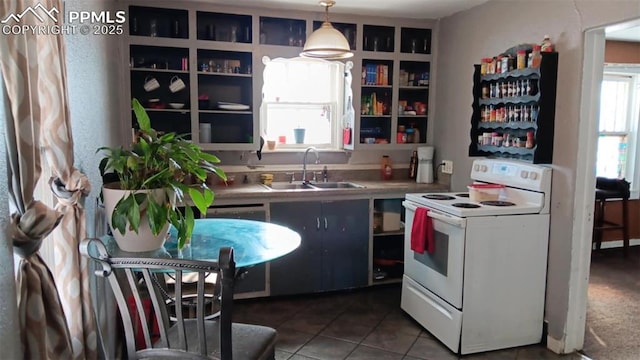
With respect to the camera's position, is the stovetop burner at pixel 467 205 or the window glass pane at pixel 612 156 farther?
the window glass pane at pixel 612 156

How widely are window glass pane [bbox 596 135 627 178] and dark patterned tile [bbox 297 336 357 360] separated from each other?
159 inches

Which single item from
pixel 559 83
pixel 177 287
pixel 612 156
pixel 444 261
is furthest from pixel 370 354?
pixel 612 156

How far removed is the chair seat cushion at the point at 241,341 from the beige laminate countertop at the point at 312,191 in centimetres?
164

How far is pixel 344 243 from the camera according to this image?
380 cm

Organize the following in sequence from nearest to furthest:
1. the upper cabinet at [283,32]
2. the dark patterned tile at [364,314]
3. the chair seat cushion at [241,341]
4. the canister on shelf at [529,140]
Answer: the chair seat cushion at [241,341]
the canister on shelf at [529,140]
the dark patterned tile at [364,314]
the upper cabinet at [283,32]

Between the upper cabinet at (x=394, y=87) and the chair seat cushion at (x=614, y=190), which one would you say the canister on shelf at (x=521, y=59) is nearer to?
the upper cabinet at (x=394, y=87)

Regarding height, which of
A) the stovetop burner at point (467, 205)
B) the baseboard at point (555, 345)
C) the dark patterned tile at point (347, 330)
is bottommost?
the dark patterned tile at point (347, 330)

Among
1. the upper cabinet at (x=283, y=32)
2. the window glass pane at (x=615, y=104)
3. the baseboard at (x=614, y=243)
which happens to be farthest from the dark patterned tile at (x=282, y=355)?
the window glass pane at (x=615, y=104)

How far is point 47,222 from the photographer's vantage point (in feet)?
4.55

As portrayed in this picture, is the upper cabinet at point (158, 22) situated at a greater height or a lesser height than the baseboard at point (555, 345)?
greater

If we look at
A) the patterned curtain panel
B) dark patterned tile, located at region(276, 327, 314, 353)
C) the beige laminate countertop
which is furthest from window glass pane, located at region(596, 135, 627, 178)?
the patterned curtain panel

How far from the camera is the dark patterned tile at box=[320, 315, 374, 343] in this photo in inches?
122

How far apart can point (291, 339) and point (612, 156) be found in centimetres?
448

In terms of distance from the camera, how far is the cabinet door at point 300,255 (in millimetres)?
3615
